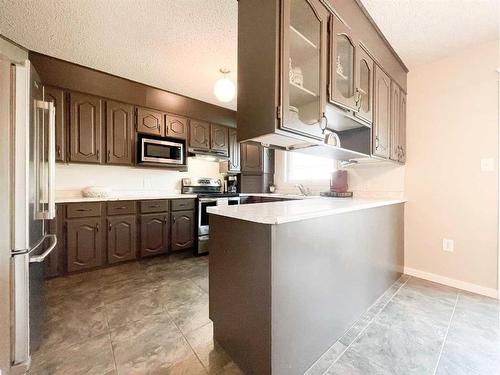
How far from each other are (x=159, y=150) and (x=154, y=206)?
0.81 m

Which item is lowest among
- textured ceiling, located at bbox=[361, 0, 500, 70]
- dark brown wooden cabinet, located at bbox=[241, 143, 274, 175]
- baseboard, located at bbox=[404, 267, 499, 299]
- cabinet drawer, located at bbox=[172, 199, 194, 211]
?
baseboard, located at bbox=[404, 267, 499, 299]

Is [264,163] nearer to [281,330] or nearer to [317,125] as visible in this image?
[317,125]

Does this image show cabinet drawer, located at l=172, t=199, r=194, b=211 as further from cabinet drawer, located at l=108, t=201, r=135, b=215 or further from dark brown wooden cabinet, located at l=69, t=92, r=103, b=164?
dark brown wooden cabinet, located at l=69, t=92, r=103, b=164

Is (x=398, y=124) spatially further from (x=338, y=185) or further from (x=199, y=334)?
(x=199, y=334)

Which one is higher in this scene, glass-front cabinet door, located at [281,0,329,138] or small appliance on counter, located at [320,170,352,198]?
glass-front cabinet door, located at [281,0,329,138]

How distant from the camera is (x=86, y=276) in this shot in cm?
246

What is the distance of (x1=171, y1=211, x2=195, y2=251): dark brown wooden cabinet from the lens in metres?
3.16

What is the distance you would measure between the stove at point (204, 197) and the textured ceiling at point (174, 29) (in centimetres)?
175

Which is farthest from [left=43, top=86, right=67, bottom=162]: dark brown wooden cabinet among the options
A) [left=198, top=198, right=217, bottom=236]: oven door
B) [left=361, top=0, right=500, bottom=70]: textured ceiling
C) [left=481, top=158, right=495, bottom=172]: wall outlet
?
[left=481, top=158, right=495, bottom=172]: wall outlet

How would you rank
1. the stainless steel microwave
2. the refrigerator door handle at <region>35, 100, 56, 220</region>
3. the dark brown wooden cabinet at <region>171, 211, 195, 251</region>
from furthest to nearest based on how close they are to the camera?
the dark brown wooden cabinet at <region>171, 211, 195, 251</region> → the stainless steel microwave → the refrigerator door handle at <region>35, 100, 56, 220</region>

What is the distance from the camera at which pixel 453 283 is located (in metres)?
2.29

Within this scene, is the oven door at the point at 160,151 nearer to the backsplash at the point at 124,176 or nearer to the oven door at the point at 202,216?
the backsplash at the point at 124,176

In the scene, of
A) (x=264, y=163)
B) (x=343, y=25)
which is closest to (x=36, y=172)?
(x=343, y=25)

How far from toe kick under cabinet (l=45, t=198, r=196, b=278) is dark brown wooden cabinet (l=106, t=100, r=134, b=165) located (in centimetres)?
61
